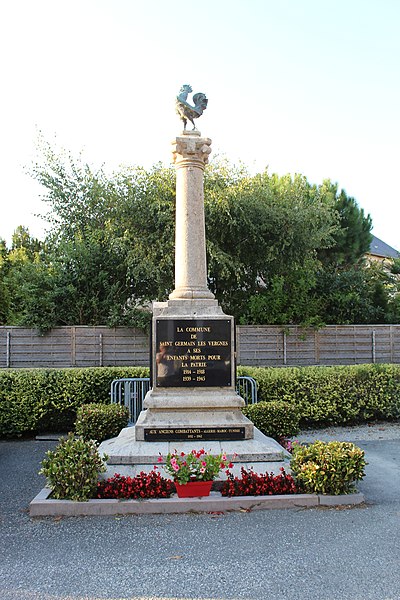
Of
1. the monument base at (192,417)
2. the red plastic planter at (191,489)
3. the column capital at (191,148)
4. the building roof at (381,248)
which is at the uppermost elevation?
the building roof at (381,248)

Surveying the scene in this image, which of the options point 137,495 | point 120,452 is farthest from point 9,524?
point 120,452

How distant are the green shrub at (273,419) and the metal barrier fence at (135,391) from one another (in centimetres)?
153

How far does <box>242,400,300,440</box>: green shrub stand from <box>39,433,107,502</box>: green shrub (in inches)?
134

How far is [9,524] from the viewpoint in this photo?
5133 millimetres

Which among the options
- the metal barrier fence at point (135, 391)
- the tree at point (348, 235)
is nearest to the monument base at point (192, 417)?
the metal barrier fence at point (135, 391)

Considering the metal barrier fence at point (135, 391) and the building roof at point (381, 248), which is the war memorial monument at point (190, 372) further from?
the building roof at point (381, 248)

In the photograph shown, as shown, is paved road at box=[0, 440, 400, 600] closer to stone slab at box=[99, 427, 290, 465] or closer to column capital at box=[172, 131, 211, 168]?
Result: stone slab at box=[99, 427, 290, 465]

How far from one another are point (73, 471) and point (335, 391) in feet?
21.8

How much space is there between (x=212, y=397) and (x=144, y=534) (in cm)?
261

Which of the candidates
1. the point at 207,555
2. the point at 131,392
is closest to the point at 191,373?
the point at 207,555

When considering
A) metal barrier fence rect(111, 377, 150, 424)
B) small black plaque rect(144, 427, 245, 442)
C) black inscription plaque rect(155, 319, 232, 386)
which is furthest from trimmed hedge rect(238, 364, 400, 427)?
small black plaque rect(144, 427, 245, 442)

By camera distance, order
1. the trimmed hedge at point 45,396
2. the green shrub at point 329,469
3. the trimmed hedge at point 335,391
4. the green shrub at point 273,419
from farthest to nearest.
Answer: the trimmed hedge at point 335,391
the trimmed hedge at point 45,396
the green shrub at point 273,419
the green shrub at point 329,469

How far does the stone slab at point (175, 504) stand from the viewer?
17.4ft

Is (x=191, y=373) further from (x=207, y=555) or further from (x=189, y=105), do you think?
(x=189, y=105)
